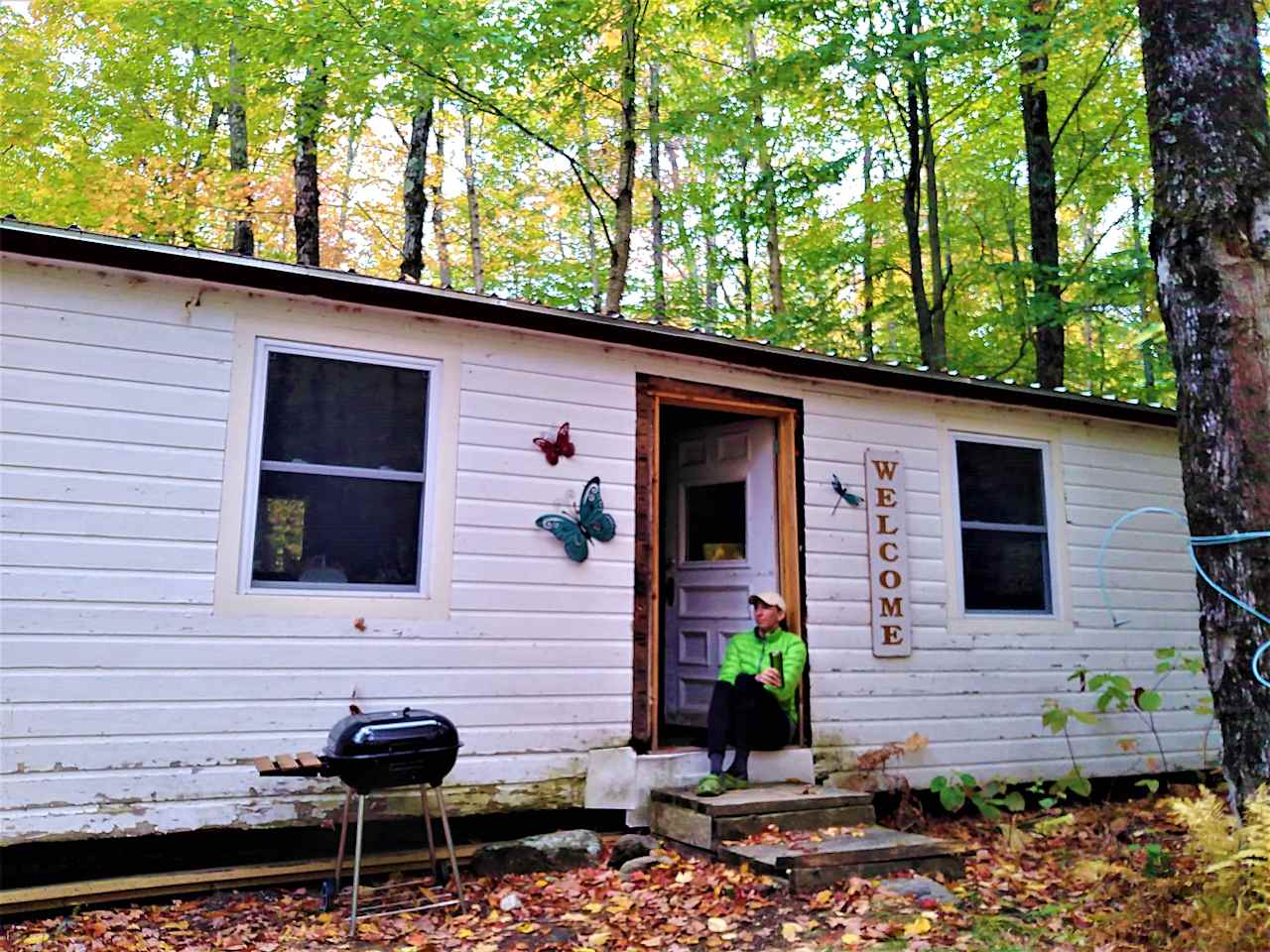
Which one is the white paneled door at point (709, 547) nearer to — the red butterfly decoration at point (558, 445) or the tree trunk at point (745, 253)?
the red butterfly decoration at point (558, 445)

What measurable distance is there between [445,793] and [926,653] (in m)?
3.50

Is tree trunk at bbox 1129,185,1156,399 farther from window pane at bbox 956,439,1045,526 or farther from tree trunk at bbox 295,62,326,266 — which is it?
tree trunk at bbox 295,62,326,266

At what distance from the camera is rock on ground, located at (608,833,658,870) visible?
197 inches

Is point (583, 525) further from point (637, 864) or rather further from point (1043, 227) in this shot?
point (1043, 227)

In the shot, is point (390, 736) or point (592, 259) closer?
point (390, 736)

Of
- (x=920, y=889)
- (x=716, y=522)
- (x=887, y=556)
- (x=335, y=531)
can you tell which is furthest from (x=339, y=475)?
(x=887, y=556)

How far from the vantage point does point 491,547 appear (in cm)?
527

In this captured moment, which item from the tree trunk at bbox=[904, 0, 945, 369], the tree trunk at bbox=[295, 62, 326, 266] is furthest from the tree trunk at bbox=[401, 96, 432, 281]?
the tree trunk at bbox=[904, 0, 945, 369]

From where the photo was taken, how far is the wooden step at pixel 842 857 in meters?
4.48

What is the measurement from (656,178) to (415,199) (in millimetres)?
6934

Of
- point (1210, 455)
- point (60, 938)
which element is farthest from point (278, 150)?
point (1210, 455)

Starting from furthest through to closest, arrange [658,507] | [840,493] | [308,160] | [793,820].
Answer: [308,160]
[840,493]
[658,507]
[793,820]

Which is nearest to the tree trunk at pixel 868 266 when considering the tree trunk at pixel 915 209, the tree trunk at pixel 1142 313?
the tree trunk at pixel 915 209

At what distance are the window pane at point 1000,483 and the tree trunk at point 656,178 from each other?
6546 millimetres
